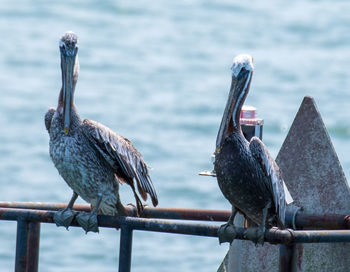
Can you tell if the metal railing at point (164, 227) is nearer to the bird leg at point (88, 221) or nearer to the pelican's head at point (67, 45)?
the bird leg at point (88, 221)

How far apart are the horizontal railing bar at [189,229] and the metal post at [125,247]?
28 millimetres

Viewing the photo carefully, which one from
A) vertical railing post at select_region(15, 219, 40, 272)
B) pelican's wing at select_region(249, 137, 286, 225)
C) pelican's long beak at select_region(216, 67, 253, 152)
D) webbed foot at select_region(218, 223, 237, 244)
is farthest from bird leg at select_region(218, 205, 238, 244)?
vertical railing post at select_region(15, 219, 40, 272)

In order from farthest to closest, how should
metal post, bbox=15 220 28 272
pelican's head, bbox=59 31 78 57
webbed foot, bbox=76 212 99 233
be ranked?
1. pelican's head, bbox=59 31 78 57
2. webbed foot, bbox=76 212 99 233
3. metal post, bbox=15 220 28 272

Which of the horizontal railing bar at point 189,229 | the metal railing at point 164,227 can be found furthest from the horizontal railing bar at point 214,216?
the horizontal railing bar at point 189,229

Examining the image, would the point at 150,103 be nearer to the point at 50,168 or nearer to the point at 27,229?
the point at 50,168

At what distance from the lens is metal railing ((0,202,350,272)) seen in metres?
3.76

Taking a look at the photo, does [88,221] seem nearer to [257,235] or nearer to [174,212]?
[174,212]

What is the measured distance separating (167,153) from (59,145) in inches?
393

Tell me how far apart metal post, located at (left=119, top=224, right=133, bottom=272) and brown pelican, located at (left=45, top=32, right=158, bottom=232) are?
0.96m

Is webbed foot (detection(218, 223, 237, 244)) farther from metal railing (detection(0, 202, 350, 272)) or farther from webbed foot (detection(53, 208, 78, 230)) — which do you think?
webbed foot (detection(53, 208, 78, 230))

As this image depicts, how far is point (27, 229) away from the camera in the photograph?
4117 mm

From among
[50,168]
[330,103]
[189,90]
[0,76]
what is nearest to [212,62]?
[189,90]

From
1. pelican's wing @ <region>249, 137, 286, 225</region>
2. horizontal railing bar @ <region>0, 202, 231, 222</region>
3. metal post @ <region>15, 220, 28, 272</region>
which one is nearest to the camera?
metal post @ <region>15, 220, 28, 272</region>

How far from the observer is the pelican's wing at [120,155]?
4.99 metres
